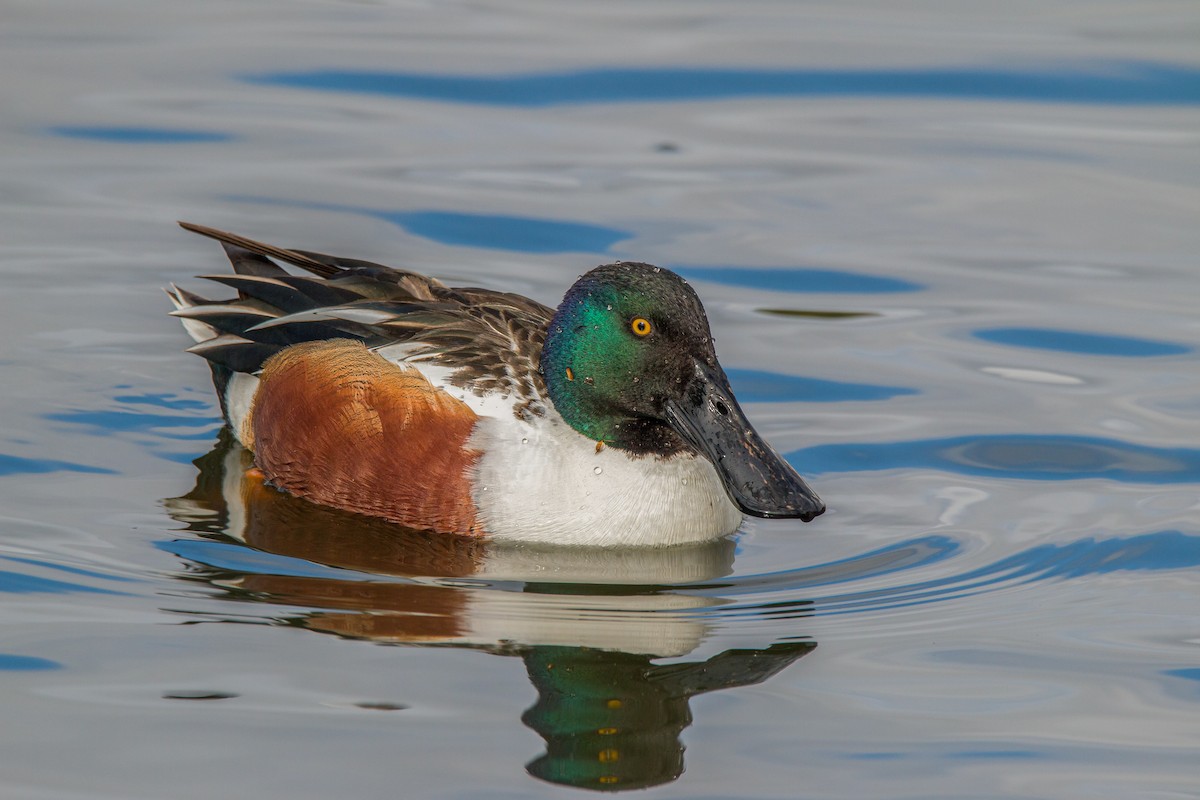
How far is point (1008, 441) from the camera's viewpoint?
827cm

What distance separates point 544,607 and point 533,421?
98 centimetres

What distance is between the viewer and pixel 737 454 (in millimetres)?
6668

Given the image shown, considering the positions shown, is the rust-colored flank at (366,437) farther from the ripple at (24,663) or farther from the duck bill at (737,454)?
the ripple at (24,663)

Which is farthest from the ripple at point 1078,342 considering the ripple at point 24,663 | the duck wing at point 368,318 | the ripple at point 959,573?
the ripple at point 24,663

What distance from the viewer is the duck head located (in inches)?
262

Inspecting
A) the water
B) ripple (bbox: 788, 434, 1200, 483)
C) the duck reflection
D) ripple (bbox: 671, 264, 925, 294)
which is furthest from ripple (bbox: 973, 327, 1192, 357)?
the duck reflection

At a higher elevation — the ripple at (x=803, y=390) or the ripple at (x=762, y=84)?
the ripple at (x=762, y=84)

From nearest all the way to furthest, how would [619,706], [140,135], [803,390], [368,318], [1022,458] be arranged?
[619,706]
[368,318]
[1022,458]
[803,390]
[140,135]

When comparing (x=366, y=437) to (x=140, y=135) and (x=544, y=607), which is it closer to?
(x=544, y=607)

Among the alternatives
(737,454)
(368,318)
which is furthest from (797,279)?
(737,454)

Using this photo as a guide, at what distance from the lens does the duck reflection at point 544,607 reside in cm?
530

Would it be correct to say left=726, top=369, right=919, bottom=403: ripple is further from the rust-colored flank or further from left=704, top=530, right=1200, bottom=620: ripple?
the rust-colored flank

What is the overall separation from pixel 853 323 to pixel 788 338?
449mm

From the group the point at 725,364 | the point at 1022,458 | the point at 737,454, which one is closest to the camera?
the point at 737,454
